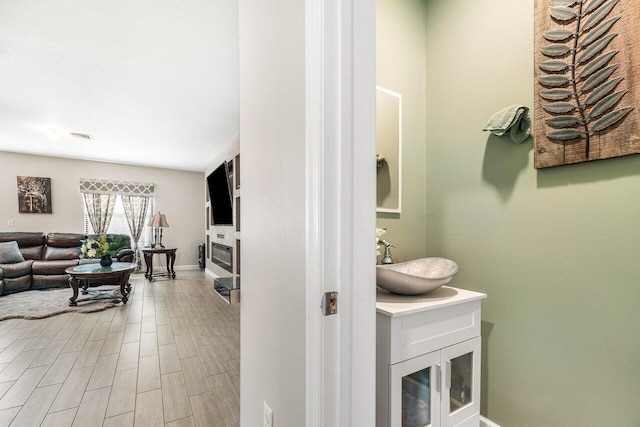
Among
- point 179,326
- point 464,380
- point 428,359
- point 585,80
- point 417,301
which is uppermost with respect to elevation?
point 585,80

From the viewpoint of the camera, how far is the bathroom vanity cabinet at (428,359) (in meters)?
1.10

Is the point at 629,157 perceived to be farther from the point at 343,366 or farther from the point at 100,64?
the point at 100,64

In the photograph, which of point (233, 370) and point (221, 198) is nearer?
point (233, 370)

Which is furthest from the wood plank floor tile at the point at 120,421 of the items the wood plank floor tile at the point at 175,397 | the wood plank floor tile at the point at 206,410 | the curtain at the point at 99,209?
the curtain at the point at 99,209

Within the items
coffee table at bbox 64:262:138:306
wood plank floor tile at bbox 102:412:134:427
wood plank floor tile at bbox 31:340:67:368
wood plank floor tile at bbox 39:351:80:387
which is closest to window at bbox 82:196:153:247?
coffee table at bbox 64:262:138:306

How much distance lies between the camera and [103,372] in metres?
2.28

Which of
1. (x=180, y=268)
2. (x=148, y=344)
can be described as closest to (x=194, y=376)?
(x=148, y=344)

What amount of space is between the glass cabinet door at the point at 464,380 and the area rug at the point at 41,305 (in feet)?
14.1

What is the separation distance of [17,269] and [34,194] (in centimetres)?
200

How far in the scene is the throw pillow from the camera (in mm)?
4661

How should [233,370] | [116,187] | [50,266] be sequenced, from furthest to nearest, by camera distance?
[116,187] → [50,266] → [233,370]

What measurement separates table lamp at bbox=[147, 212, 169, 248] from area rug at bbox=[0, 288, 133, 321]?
1977mm

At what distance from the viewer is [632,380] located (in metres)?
1.13

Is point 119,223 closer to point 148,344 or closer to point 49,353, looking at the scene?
point 49,353
